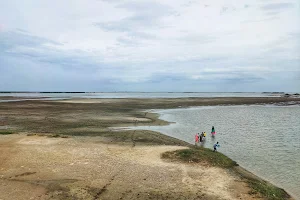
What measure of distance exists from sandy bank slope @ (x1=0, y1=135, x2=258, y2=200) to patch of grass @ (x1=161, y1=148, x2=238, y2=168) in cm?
100

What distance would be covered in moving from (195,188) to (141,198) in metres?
2.83

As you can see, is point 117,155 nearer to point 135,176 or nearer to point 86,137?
point 135,176

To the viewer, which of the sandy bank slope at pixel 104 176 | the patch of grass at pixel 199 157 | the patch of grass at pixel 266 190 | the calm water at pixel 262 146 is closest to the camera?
the sandy bank slope at pixel 104 176

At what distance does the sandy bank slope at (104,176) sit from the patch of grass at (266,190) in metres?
0.56

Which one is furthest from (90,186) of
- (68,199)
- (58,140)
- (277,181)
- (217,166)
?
(58,140)

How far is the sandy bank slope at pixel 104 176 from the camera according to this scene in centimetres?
1248

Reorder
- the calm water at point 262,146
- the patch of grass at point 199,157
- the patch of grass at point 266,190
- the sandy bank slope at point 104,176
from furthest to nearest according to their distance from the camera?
the patch of grass at point 199,157
the calm water at point 262,146
the patch of grass at point 266,190
the sandy bank slope at point 104,176

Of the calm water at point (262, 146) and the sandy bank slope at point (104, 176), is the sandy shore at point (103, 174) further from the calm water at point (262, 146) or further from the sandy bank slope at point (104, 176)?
the calm water at point (262, 146)

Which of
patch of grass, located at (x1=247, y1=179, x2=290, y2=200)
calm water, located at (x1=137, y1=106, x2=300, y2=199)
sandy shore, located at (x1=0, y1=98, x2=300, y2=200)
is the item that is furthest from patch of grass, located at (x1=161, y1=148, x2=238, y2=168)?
patch of grass, located at (x1=247, y1=179, x2=290, y2=200)

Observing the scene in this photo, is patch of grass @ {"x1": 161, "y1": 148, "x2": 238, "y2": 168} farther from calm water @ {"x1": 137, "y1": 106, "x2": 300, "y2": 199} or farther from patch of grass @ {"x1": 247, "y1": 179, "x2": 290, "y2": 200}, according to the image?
patch of grass @ {"x1": 247, "y1": 179, "x2": 290, "y2": 200}

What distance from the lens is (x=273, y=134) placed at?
31.2 m

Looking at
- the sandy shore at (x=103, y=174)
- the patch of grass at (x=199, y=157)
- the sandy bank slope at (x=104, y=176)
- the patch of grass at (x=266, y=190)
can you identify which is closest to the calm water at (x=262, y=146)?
the patch of grass at (x=266, y=190)

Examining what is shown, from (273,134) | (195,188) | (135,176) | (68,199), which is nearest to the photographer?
(68,199)

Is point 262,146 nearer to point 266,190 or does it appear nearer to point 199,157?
point 199,157
